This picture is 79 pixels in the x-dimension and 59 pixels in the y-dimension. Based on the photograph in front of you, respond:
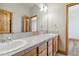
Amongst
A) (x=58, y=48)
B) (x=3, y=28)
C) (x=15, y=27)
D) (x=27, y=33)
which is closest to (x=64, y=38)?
(x=58, y=48)

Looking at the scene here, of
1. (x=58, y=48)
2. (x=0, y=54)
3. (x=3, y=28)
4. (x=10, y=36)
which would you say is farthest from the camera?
(x=58, y=48)

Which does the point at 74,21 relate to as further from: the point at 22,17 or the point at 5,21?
the point at 5,21

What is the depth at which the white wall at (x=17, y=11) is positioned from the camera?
1.20m

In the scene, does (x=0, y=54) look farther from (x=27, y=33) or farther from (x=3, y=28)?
(x=27, y=33)

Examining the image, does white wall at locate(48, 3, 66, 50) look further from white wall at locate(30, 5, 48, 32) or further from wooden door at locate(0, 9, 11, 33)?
wooden door at locate(0, 9, 11, 33)

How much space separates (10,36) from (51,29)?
1.99 ft

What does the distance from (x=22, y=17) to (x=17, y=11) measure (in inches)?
4.1

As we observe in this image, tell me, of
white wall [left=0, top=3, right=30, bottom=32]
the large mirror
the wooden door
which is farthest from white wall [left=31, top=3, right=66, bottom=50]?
the wooden door

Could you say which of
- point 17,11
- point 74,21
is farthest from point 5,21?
point 74,21

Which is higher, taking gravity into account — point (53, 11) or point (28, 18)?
point (53, 11)

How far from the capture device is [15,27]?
1.26 m

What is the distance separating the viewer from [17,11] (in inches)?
49.6

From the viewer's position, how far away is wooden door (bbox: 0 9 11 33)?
116 centimetres

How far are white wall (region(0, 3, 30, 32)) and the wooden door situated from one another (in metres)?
0.06
